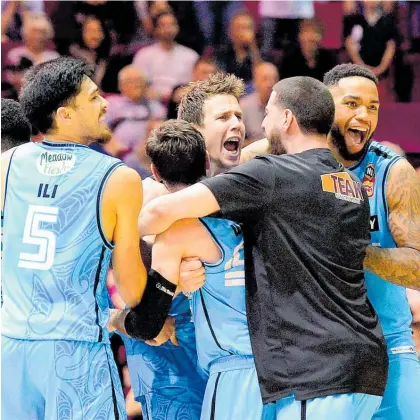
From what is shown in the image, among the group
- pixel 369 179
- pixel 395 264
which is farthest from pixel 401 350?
pixel 369 179

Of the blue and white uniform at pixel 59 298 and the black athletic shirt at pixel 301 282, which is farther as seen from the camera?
the blue and white uniform at pixel 59 298

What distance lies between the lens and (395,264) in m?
4.23

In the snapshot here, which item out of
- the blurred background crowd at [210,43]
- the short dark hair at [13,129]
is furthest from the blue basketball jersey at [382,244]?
the blurred background crowd at [210,43]

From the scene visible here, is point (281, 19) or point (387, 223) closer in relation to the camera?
point (387, 223)

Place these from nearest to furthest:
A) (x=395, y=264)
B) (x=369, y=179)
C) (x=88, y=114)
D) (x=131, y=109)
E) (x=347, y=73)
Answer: (x=88, y=114), (x=395, y=264), (x=369, y=179), (x=347, y=73), (x=131, y=109)

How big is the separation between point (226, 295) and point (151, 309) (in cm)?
36

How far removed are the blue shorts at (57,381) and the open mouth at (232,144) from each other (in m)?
1.70

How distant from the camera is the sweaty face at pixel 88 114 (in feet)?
12.5

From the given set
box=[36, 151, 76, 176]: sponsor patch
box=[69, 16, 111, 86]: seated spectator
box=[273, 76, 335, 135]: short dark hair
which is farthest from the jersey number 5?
box=[69, 16, 111, 86]: seated spectator

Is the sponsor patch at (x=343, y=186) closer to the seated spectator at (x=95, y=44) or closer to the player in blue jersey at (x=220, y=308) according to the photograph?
the player in blue jersey at (x=220, y=308)

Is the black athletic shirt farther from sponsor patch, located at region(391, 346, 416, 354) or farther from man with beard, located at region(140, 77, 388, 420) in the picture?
sponsor patch, located at region(391, 346, 416, 354)

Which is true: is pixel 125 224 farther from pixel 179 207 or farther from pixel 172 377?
pixel 172 377

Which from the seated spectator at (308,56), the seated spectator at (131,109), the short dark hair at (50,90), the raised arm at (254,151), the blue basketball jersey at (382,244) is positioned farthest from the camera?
the seated spectator at (308,56)

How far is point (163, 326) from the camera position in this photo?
401cm
